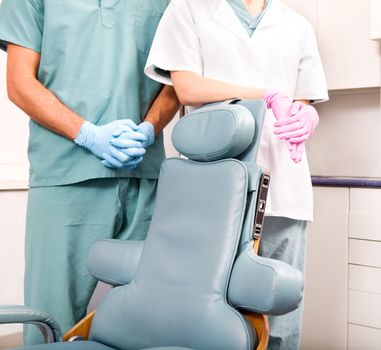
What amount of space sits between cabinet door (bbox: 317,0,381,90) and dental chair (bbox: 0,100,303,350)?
103 cm

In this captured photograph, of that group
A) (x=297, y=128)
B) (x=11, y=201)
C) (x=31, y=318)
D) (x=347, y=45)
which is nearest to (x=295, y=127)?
(x=297, y=128)

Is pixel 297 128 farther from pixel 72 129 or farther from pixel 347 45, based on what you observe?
pixel 347 45

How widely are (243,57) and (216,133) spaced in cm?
32

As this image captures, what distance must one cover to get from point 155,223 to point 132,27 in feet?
2.00

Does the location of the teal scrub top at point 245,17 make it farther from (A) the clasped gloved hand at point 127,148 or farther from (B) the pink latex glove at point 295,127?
(A) the clasped gloved hand at point 127,148

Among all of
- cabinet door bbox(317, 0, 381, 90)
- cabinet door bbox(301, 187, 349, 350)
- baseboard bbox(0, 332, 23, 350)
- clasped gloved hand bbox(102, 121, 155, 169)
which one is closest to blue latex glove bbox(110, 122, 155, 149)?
clasped gloved hand bbox(102, 121, 155, 169)

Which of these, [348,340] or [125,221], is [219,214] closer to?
[125,221]

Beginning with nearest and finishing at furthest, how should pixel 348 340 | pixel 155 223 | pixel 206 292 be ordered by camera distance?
pixel 206 292
pixel 155 223
pixel 348 340

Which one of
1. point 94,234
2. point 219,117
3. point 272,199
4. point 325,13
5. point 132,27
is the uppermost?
point 325,13

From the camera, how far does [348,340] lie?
87.7 inches

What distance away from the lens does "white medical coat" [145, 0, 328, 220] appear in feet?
5.50

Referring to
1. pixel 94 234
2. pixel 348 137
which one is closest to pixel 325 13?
pixel 348 137

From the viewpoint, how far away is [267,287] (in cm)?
125

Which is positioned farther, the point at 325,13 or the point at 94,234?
the point at 325,13
